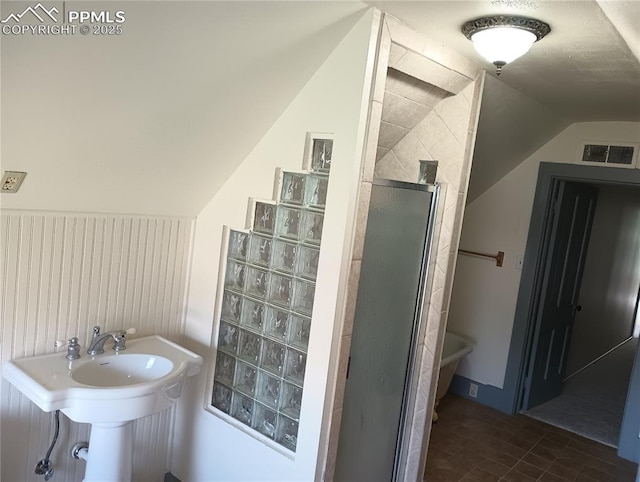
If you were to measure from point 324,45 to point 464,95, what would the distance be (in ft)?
2.67

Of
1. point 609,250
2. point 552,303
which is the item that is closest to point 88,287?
point 552,303

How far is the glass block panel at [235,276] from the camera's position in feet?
7.68

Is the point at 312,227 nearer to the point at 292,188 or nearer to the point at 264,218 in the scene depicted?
the point at 292,188

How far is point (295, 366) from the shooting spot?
6.94ft

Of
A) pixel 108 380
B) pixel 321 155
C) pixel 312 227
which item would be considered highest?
pixel 321 155

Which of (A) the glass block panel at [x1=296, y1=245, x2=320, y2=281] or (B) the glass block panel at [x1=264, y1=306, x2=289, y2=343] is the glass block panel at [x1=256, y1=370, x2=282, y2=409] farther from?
(A) the glass block panel at [x1=296, y1=245, x2=320, y2=281]

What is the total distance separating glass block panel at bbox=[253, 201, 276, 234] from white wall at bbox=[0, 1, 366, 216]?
0.22 m

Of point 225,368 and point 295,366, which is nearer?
point 295,366

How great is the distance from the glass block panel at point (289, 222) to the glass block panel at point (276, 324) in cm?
32

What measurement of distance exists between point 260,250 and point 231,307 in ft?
1.07

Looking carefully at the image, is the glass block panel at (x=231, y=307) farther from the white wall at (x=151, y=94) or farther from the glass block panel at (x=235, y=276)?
the white wall at (x=151, y=94)

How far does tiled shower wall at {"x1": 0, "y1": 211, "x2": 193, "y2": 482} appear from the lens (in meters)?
1.97

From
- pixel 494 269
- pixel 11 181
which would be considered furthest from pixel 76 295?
pixel 494 269

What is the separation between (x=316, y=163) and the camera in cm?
202
